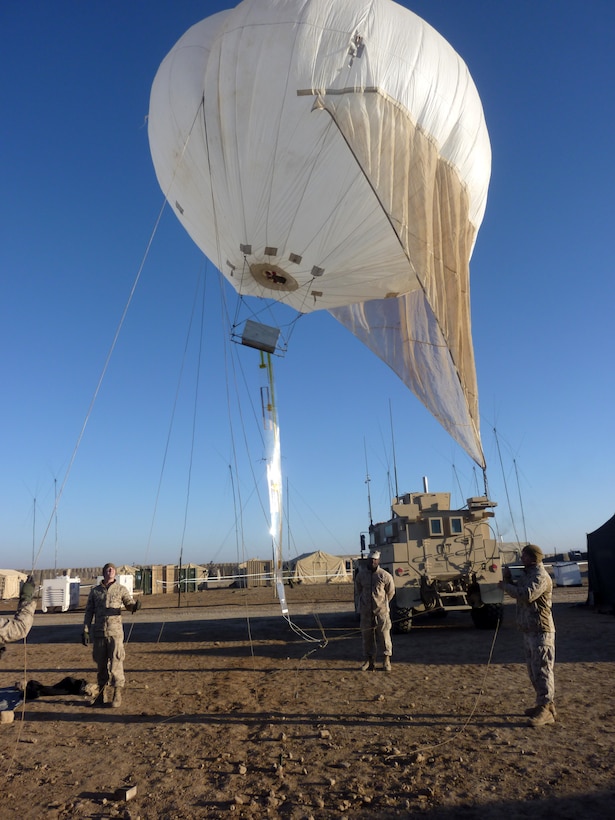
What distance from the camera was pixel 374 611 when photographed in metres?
8.07

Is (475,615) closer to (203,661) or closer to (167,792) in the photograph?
(203,661)

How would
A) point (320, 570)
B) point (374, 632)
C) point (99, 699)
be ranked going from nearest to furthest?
point (99, 699) < point (374, 632) < point (320, 570)

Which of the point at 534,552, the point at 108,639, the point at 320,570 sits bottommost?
the point at 108,639

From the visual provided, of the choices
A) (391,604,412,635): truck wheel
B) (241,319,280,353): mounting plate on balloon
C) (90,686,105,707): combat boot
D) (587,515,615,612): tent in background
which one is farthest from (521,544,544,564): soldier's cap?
(587,515,615,612): tent in background

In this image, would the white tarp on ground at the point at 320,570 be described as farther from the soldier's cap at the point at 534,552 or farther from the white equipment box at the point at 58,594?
the soldier's cap at the point at 534,552

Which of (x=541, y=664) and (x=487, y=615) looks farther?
(x=487, y=615)

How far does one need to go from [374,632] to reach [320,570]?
25.3 metres

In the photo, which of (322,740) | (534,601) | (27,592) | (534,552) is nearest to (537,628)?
(534,601)

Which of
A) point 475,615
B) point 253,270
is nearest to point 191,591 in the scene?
point 475,615

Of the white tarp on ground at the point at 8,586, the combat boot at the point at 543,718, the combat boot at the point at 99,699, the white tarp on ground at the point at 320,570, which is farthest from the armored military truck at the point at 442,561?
Answer: the white tarp on ground at the point at 8,586

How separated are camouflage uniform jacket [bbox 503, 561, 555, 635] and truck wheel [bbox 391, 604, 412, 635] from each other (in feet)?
20.2

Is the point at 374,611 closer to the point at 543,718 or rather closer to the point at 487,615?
the point at 543,718

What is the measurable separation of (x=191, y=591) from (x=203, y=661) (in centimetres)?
2232

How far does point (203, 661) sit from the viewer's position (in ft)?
30.9
